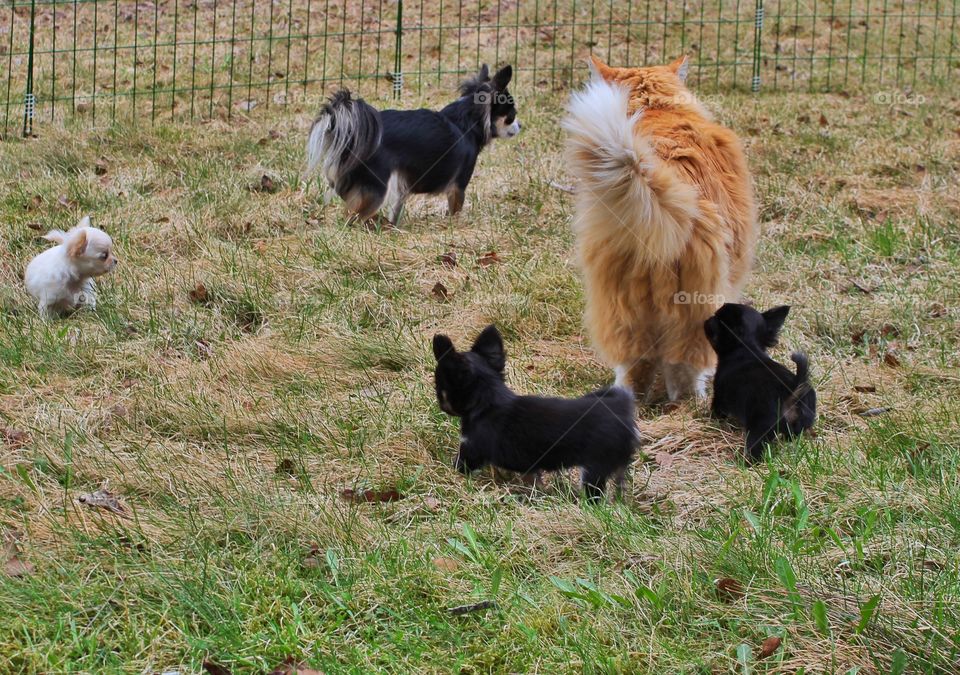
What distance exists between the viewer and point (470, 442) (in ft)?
11.4

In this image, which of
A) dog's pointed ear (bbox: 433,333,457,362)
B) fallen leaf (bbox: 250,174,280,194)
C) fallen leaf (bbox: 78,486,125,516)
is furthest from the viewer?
fallen leaf (bbox: 250,174,280,194)

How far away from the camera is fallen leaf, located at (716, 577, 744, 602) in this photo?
2654 mm

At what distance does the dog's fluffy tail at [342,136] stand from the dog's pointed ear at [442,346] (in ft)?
9.89

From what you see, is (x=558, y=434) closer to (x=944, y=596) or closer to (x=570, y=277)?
(x=944, y=596)

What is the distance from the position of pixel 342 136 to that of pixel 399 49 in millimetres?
3345

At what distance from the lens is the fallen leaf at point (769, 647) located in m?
2.44

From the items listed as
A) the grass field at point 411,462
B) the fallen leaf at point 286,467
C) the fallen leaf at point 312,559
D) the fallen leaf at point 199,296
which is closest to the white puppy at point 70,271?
the grass field at point 411,462

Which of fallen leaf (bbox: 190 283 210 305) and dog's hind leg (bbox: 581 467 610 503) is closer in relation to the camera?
dog's hind leg (bbox: 581 467 610 503)

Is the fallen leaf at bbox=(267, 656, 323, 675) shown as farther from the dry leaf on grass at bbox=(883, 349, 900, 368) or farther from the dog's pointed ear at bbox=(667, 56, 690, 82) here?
the dog's pointed ear at bbox=(667, 56, 690, 82)

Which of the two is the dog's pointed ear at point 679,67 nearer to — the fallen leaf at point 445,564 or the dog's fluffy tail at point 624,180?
the dog's fluffy tail at point 624,180

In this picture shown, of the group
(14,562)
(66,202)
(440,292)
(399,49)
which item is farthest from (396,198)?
(14,562)

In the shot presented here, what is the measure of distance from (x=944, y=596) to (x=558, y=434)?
1.28 meters

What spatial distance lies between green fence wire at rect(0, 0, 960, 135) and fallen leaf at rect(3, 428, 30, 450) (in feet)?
15.6

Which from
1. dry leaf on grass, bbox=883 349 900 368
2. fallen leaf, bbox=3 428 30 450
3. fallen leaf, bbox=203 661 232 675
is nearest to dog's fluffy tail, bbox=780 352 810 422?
dry leaf on grass, bbox=883 349 900 368
